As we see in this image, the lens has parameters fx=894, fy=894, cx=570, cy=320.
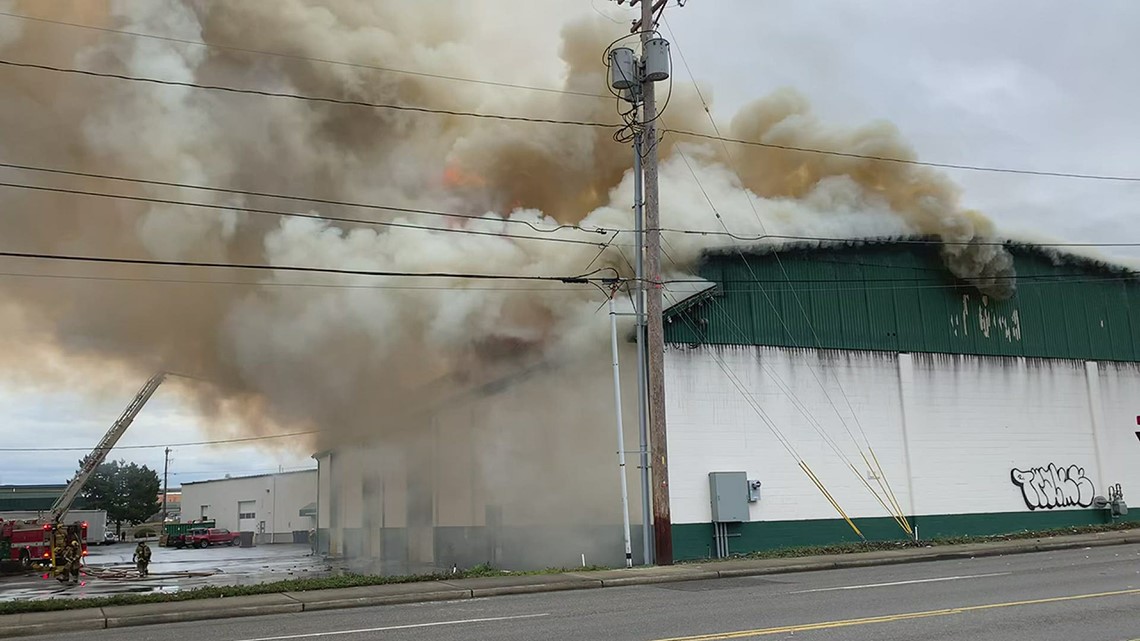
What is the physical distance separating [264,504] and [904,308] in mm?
52221

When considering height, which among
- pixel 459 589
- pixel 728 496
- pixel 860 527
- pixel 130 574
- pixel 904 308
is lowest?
pixel 130 574

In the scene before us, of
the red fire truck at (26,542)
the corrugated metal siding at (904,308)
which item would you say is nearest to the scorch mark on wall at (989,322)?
the corrugated metal siding at (904,308)

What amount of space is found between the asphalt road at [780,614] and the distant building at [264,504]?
43284 mm

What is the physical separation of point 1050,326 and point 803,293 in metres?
8.64

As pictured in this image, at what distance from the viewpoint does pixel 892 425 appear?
22828mm

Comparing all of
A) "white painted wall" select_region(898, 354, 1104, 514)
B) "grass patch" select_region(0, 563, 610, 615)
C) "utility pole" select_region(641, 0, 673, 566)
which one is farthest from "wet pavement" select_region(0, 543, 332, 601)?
"white painted wall" select_region(898, 354, 1104, 514)

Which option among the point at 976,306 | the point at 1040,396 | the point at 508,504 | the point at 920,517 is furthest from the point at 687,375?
the point at 1040,396

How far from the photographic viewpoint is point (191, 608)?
42.0 feet

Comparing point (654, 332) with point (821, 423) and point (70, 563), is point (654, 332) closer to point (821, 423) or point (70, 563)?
point (821, 423)

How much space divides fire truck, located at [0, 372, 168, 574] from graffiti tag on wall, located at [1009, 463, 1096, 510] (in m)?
24.5

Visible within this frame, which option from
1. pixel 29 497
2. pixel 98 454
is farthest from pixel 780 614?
pixel 29 497

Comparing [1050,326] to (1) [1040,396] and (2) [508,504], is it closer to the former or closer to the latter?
(1) [1040,396]

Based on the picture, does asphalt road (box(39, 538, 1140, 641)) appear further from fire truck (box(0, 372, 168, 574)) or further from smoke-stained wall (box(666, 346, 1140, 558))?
fire truck (box(0, 372, 168, 574))

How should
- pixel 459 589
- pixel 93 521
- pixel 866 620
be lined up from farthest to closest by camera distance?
pixel 93 521 → pixel 459 589 → pixel 866 620
